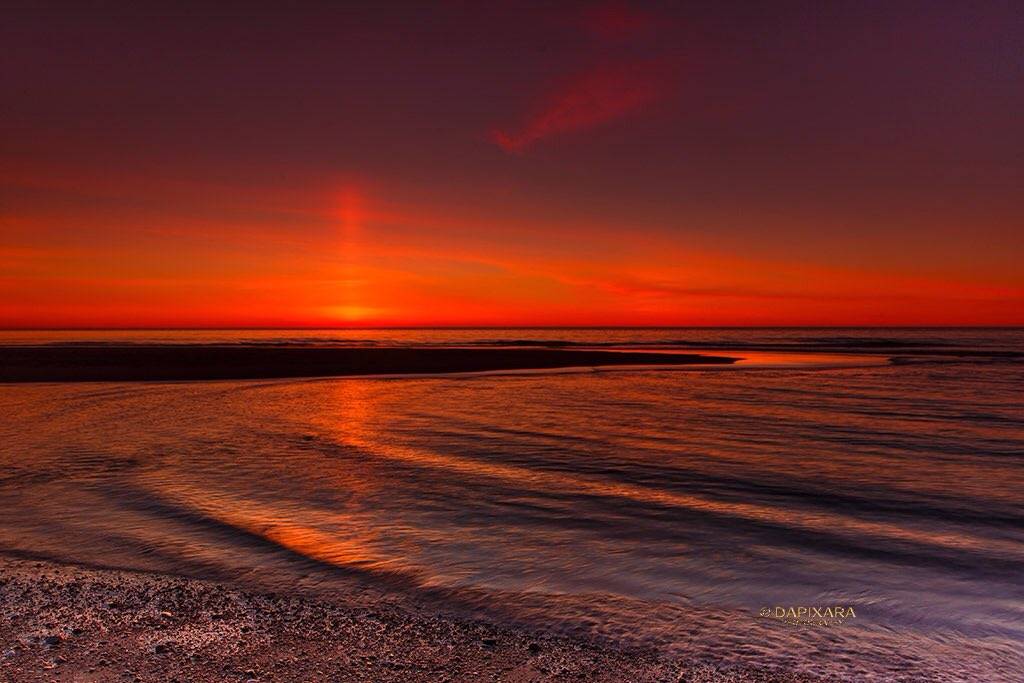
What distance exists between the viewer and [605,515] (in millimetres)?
8867

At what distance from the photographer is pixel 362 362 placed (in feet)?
160

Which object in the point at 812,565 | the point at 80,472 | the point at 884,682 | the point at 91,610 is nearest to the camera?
the point at 884,682

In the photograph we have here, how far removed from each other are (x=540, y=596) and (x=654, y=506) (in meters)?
3.71

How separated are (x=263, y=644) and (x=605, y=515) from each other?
4.99 meters

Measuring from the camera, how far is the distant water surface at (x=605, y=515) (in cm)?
555

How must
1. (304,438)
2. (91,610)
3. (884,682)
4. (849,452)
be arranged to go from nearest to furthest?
(884,682) < (91,610) < (849,452) < (304,438)

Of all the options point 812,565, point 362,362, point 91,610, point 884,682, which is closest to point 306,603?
point 91,610

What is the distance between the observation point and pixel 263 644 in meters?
4.85

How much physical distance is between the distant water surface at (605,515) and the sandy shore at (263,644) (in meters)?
0.49

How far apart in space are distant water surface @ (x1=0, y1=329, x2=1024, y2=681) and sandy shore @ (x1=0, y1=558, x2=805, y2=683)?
1.60 ft

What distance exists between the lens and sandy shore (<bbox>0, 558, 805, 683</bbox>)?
4426 millimetres

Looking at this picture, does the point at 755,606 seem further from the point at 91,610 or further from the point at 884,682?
the point at 91,610

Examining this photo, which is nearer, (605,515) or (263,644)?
(263,644)

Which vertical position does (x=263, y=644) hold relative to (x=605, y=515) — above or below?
above
